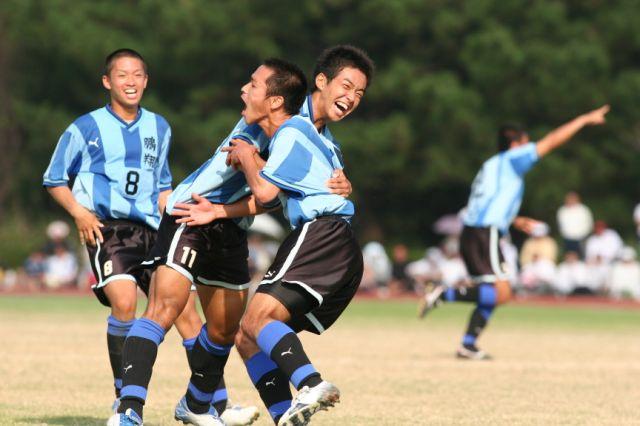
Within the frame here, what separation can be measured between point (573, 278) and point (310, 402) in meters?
22.7

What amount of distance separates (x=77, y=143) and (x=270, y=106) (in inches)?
69.7

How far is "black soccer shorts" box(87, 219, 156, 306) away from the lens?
795cm

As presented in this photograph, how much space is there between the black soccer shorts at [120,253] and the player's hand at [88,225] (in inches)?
1.8

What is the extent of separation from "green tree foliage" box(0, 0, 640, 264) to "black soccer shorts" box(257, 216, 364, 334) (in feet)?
94.5

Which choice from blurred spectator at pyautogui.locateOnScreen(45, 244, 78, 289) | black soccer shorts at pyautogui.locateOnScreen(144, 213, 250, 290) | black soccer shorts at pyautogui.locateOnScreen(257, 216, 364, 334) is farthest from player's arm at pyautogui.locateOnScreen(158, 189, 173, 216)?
blurred spectator at pyautogui.locateOnScreen(45, 244, 78, 289)

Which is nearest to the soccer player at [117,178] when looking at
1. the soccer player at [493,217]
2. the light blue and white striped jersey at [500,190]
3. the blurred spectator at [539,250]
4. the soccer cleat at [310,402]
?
the soccer cleat at [310,402]

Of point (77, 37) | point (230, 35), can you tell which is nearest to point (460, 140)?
point (230, 35)

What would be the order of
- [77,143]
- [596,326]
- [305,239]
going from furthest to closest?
[596,326] → [77,143] → [305,239]

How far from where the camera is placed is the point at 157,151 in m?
8.31

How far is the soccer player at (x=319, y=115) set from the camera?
687 centimetres

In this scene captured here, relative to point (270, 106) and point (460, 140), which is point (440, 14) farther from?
point (270, 106)

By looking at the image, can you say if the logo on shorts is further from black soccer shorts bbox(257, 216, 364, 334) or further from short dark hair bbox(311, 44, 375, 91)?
short dark hair bbox(311, 44, 375, 91)

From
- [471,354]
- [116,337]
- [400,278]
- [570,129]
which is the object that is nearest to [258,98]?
[116,337]

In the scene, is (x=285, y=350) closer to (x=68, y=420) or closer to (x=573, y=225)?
(x=68, y=420)
